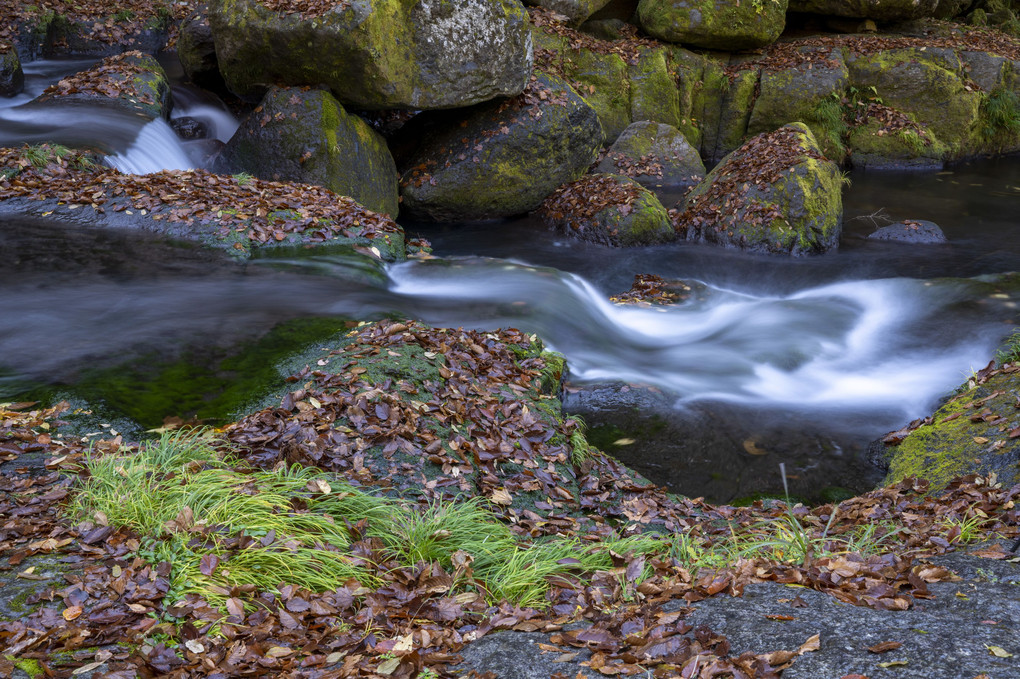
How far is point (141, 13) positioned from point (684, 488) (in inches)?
629

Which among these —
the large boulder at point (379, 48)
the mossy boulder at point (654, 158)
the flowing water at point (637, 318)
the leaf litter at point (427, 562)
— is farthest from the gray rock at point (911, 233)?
the leaf litter at point (427, 562)

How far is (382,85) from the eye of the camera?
10914 millimetres

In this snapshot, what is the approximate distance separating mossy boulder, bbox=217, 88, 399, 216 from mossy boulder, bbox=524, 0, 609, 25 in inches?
273

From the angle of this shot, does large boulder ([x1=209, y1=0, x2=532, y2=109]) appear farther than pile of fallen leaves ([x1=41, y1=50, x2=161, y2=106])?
No

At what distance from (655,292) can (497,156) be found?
3902 millimetres

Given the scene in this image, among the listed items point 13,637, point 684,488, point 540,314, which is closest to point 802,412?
point 684,488

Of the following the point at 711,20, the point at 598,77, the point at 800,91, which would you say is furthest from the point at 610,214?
the point at 800,91

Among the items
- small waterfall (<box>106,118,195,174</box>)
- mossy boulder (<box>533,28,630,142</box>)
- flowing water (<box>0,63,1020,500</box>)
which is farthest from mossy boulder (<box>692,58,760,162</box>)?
small waterfall (<box>106,118,195,174</box>)

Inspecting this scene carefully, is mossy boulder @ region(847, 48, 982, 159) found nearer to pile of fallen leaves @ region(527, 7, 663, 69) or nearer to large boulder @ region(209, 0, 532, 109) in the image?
pile of fallen leaves @ region(527, 7, 663, 69)

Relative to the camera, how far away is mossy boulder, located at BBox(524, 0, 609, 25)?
53.5 feet

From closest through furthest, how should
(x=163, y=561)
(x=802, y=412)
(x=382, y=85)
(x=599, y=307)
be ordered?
1. (x=163, y=561)
2. (x=802, y=412)
3. (x=599, y=307)
4. (x=382, y=85)

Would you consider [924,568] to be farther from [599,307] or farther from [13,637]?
[599,307]

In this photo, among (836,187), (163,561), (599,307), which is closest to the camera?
(163,561)

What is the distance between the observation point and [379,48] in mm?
10578
